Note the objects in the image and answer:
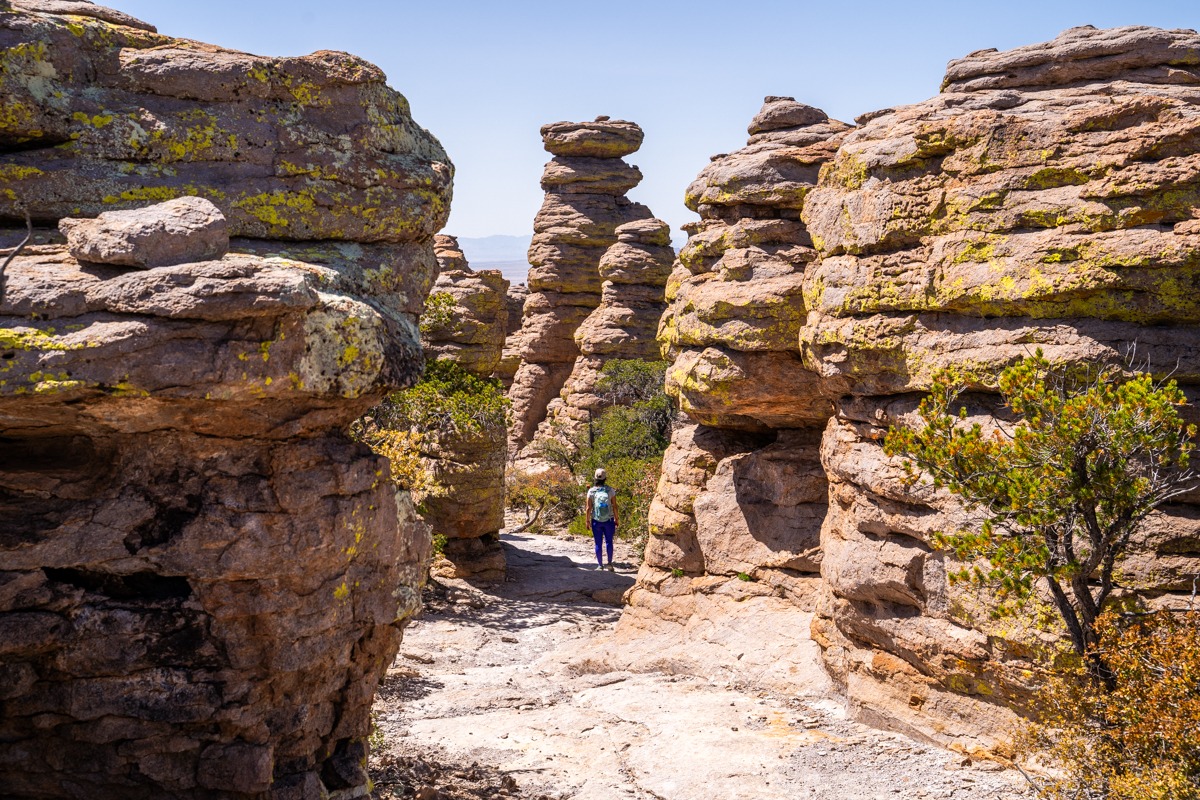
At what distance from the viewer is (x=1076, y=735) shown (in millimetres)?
8633

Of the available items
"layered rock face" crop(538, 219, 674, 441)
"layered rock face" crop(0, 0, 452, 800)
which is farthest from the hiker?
"layered rock face" crop(0, 0, 452, 800)

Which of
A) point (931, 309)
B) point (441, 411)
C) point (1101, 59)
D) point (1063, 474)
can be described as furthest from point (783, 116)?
point (1063, 474)

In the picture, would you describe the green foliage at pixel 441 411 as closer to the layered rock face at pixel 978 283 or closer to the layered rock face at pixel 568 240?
the layered rock face at pixel 978 283

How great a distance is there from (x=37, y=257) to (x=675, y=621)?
444 inches

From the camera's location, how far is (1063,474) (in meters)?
8.43

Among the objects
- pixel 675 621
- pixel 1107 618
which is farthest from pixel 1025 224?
pixel 675 621

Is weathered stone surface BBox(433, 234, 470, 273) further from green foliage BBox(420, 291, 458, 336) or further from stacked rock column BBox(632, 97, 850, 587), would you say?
stacked rock column BBox(632, 97, 850, 587)

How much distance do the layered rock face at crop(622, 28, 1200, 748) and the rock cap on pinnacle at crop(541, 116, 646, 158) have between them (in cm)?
2369

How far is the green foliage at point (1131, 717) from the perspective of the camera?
25.1 ft

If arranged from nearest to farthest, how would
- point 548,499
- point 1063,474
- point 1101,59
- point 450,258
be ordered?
1. point 1063,474
2. point 1101,59
3. point 548,499
4. point 450,258

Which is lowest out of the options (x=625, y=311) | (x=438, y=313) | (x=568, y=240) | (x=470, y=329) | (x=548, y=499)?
(x=548, y=499)

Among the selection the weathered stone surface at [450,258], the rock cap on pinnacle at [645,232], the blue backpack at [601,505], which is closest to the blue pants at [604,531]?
the blue backpack at [601,505]

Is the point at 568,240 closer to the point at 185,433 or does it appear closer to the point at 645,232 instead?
the point at 645,232

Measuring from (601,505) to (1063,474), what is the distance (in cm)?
1390
